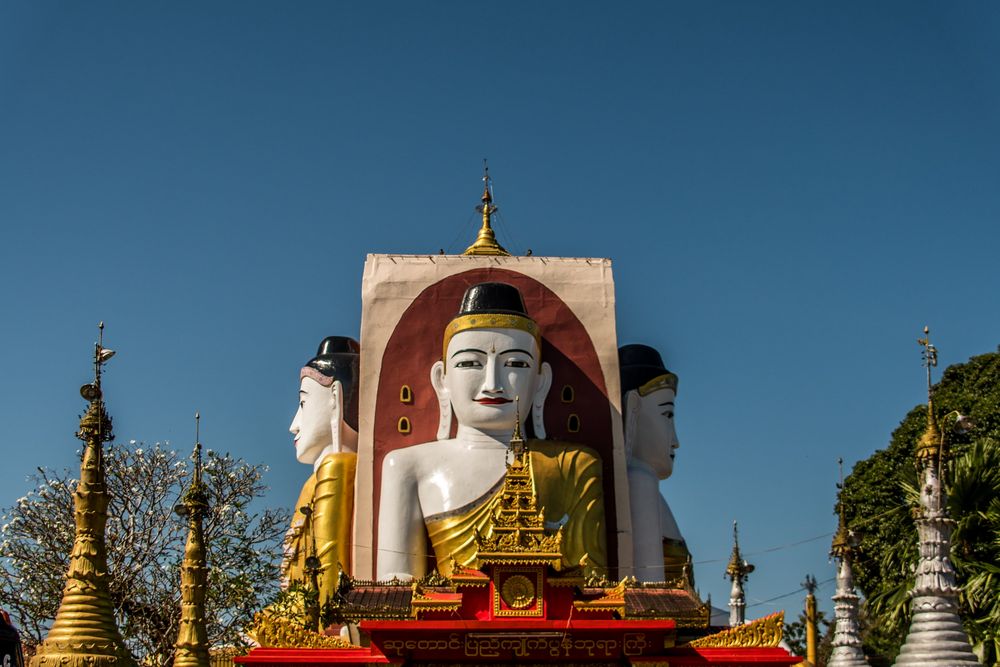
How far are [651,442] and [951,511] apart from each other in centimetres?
1027

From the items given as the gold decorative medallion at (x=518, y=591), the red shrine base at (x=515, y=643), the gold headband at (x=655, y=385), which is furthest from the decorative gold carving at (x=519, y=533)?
the gold headband at (x=655, y=385)

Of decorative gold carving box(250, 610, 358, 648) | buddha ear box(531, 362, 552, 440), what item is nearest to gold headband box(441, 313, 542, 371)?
buddha ear box(531, 362, 552, 440)

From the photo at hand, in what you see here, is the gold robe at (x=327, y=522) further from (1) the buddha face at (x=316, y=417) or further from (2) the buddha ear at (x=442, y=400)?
(2) the buddha ear at (x=442, y=400)

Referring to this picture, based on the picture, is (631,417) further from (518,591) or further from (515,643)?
(515,643)

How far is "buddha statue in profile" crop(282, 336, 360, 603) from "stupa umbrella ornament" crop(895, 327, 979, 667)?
589 inches

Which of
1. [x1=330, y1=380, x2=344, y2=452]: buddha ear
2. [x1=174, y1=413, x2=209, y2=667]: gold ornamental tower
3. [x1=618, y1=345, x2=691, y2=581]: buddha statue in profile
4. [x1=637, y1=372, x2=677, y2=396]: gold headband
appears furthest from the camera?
[x1=637, y1=372, x2=677, y2=396]: gold headband

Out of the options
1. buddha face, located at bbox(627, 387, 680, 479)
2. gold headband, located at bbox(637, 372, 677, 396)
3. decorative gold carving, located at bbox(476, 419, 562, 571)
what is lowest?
decorative gold carving, located at bbox(476, 419, 562, 571)

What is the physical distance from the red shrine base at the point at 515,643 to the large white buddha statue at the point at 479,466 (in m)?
7.63

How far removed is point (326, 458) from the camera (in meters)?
32.0

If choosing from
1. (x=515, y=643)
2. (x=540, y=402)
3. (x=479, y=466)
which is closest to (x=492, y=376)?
Result: (x=540, y=402)

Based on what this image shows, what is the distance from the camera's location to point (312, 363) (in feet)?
110

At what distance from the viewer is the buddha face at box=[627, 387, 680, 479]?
32688 millimetres

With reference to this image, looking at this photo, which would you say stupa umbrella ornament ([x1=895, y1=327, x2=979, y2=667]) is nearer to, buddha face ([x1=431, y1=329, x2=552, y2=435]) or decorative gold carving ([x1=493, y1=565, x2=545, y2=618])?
decorative gold carving ([x1=493, y1=565, x2=545, y2=618])

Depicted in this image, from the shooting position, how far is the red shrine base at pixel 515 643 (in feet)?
67.2
